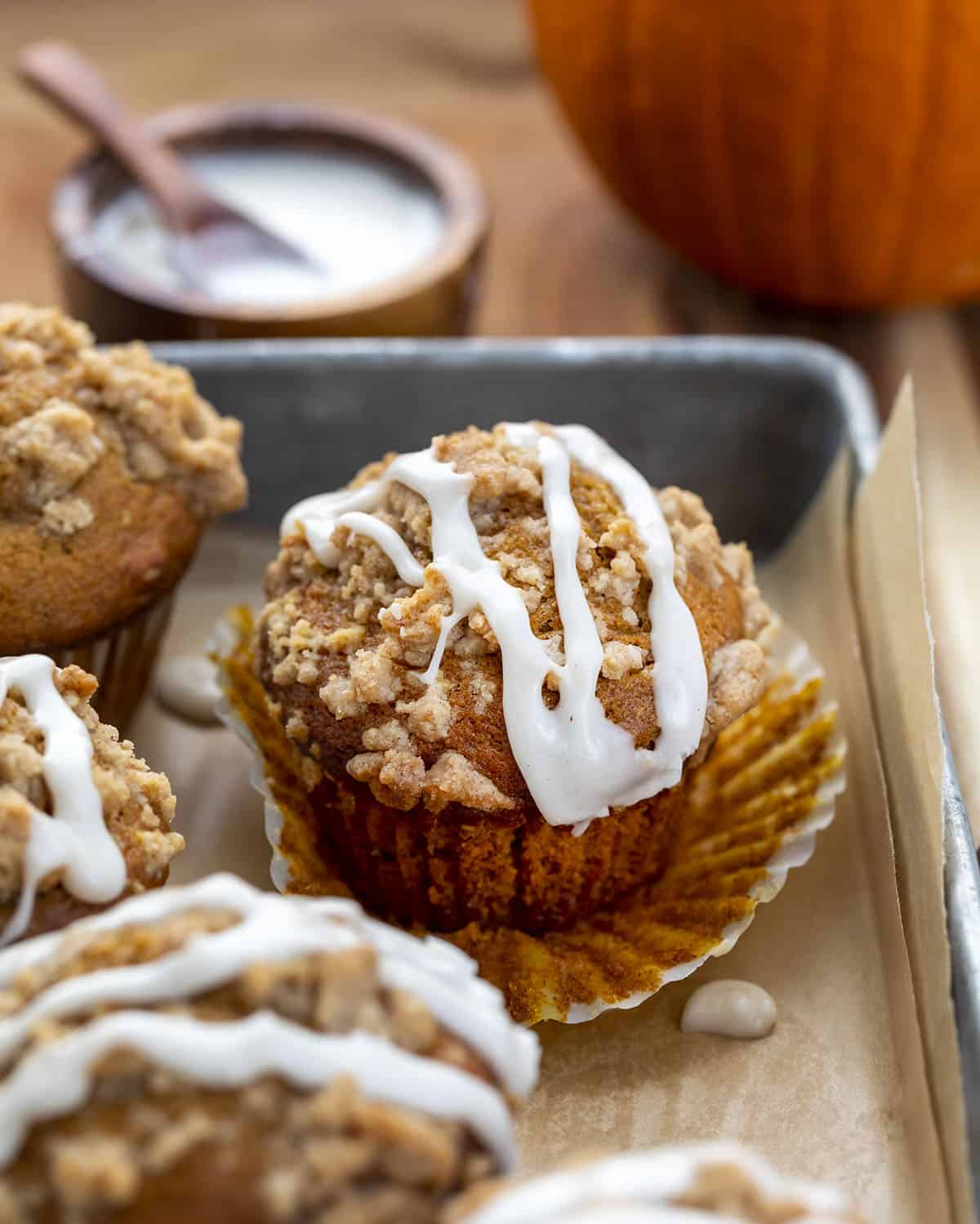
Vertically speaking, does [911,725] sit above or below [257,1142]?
below

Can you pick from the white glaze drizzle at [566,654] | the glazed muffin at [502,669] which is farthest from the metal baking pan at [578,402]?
the white glaze drizzle at [566,654]

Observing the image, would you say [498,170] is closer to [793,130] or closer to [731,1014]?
[793,130]

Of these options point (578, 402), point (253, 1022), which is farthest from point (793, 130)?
point (253, 1022)

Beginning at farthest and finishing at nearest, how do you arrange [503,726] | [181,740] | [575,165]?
[575,165]
[181,740]
[503,726]

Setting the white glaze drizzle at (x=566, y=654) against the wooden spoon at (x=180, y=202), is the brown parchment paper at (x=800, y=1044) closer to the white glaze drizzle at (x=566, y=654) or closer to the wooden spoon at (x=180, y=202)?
the white glaze drizzle at (x=566, y=654)

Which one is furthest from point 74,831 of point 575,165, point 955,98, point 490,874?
point 575,165

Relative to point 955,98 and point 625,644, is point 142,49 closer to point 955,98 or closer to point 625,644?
point 955,98
